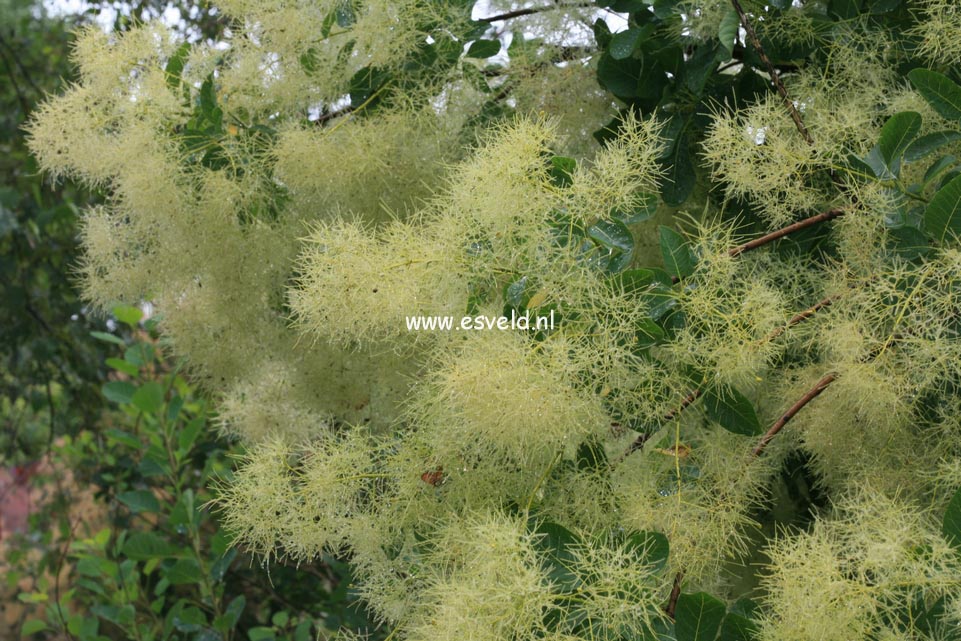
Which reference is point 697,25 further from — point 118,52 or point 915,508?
point 118,52

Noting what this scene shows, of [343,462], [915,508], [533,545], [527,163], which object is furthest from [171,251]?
[915,508]

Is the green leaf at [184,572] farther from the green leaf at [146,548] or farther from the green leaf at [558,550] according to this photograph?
the green leaf at [558,550]

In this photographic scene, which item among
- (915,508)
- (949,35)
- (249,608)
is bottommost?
(249,608)

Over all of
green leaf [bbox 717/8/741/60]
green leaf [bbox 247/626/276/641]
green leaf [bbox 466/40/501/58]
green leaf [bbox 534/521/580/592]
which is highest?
green leaf [bbox 717/8/741/60]

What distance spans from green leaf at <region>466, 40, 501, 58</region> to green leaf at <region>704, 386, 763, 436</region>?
561 millimetres

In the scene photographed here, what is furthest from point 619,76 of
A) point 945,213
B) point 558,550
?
point 558,550

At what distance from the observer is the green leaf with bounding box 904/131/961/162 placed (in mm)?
983

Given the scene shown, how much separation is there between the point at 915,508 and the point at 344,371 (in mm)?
772

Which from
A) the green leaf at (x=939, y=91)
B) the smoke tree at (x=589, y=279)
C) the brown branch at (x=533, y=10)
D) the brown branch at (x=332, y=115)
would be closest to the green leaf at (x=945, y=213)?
the smoke tree at (x=589, y=279)

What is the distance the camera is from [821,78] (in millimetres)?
1134

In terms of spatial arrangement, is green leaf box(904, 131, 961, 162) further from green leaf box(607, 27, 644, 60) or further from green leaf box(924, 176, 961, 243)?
green leaf box(607, 27, 644, 60)

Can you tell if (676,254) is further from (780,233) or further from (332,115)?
(332,115)

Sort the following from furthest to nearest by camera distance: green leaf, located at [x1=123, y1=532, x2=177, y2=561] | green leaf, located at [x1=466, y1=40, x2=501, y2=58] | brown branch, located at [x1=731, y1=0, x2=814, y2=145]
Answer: green leaf, located at [x1=123, y1=532, x2=177, y2=561], green leaf, located at [x1=466, y1=40, x2=501, y2=58], brown branch, located at [x1=731, y1=0, x2=814, y2=145]

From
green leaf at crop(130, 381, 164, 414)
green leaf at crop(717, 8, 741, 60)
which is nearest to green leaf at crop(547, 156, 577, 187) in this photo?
green leaf at crop(717, 8, 741, 60)
